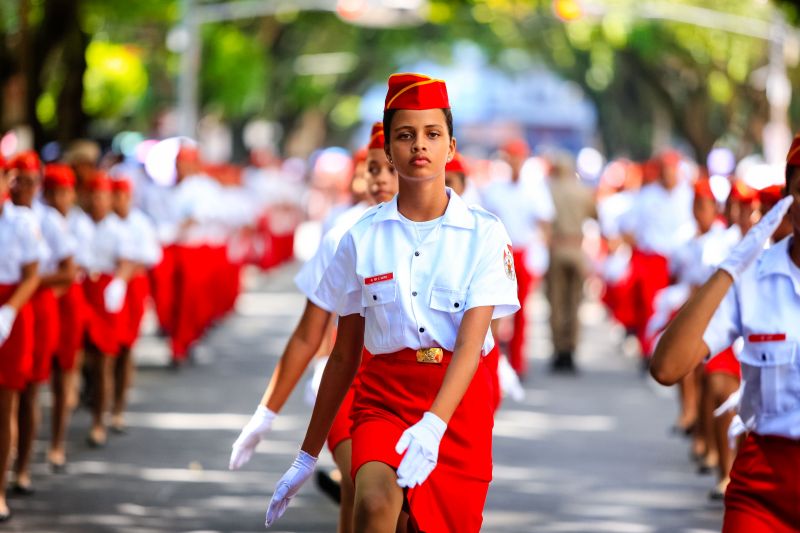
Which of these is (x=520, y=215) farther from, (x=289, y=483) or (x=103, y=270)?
(x=289, y=483)

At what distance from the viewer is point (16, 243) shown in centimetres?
957

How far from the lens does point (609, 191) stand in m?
26.2

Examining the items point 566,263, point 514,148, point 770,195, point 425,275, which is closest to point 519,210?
point 514,148

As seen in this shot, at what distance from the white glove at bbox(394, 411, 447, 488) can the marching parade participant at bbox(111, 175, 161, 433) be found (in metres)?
7.94

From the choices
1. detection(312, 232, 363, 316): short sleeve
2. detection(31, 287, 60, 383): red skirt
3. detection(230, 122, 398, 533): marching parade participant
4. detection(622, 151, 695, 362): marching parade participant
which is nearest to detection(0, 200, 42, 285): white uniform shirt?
detection(31, 287, 60, 383): red skirt

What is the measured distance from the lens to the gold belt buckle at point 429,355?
5.55 meters

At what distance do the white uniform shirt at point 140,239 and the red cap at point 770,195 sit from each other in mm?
6170

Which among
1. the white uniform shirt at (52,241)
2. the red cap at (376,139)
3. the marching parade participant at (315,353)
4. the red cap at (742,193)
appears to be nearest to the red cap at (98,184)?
A: the white uniform shirt at (52,241)

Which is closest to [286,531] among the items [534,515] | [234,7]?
[534,515]

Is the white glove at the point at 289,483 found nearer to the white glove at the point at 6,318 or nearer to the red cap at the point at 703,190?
the white glove at the point at 6,318

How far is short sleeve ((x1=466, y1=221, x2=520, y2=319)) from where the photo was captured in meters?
5.54

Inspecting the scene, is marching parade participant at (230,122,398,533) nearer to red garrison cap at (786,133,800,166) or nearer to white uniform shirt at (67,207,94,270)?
red garrison cap at (786,133,800,166)

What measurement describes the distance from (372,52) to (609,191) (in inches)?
1738

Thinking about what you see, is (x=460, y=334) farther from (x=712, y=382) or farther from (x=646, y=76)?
(x=646, y=76)
